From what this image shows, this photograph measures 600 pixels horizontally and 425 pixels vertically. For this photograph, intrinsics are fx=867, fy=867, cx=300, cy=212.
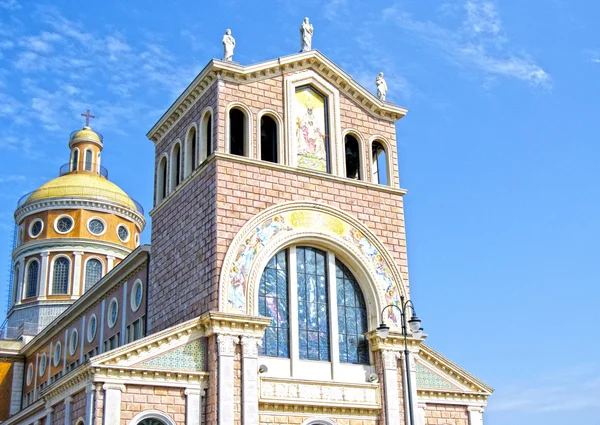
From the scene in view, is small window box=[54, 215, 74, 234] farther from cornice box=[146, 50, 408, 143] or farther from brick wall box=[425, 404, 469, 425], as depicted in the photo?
brick wall box=[425, 404, 469, 425]

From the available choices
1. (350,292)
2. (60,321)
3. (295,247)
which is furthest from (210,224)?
(60,321)

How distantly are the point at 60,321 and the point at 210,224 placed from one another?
19.5 m

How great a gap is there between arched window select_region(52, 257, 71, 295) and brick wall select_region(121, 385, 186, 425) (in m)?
30.0

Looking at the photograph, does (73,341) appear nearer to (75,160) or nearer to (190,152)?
(190,152)

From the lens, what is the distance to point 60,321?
44.5 metres

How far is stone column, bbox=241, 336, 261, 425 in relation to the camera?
26016 millimetres

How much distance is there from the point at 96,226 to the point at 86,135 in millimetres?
8386

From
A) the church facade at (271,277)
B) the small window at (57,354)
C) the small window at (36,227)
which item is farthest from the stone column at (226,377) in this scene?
the small window at (36,227)

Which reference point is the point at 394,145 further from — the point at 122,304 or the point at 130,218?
the point at 130,218

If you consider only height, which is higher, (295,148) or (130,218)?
(130,218)

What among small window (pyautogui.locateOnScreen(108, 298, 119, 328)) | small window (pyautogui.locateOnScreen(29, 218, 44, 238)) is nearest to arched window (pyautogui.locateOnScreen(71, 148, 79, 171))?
small window (pyautogui.locateOnScreen(29, 218, 44, 238))

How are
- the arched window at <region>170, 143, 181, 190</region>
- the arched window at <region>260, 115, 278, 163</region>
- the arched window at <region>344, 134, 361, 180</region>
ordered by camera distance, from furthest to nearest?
the arched window at <region>344, 134, 361, 180</region>
the arched window at <region>170, 143, 181, 190</region>
the arched window at <region>260, 115, 278, 163</region>

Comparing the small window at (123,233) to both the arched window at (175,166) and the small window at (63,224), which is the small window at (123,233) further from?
the arched window at (175,166)

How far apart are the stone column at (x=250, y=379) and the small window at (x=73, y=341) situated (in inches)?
708
